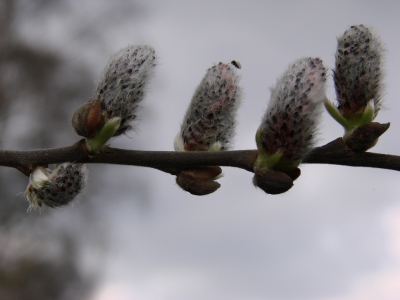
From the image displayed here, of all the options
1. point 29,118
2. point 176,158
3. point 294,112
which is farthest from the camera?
point 29,118

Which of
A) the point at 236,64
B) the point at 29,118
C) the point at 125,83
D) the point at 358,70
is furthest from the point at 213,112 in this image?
the point at 29,118

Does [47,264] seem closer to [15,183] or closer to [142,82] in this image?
[15,183]

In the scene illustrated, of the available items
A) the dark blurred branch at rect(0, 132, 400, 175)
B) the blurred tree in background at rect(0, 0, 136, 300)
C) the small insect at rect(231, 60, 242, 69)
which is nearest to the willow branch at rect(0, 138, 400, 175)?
the dark blurred branch at rect(0, 132, 400, 175)

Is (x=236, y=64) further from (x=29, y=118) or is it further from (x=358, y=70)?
(x=29, y=118)

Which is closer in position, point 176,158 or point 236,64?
point 176,158

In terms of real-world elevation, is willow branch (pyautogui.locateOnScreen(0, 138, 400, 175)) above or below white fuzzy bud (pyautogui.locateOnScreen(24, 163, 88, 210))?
above

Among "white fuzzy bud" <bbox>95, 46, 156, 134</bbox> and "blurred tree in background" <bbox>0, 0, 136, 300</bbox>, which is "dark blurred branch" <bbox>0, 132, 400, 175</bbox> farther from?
"blurred tree in background" <bbox>0, 0, 136, 300</bbox>
